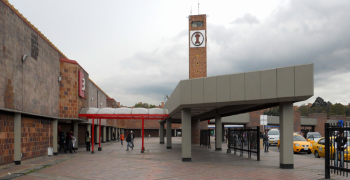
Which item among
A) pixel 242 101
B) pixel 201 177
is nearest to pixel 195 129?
pixel 242 101

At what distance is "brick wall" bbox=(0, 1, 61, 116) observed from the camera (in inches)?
567

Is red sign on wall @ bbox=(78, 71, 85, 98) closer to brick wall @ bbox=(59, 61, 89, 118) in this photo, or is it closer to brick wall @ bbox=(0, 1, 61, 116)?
brick wall @ bbox=(59, 61, 89, 118)

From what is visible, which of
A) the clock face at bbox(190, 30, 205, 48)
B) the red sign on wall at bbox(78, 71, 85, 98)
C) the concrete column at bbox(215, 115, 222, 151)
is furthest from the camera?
the clock face at bbox(190, 30, 205, 48)

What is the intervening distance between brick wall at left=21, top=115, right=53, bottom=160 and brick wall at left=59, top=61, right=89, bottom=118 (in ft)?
6.15

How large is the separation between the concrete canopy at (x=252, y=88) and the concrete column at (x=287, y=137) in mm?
518

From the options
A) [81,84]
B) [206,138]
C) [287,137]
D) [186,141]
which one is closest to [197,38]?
[206,138]

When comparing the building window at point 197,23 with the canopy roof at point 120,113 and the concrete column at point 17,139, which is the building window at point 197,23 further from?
the concrete column at point 17,139

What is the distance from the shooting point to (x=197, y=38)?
45.2 meters

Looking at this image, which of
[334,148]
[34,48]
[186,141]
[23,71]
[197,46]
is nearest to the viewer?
[334,148]

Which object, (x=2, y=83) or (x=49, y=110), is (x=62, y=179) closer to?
(x=2, y=83)

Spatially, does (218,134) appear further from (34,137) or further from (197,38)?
(197,38)

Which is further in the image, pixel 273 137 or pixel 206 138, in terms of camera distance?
pixel 273 137

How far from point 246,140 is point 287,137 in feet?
18.5

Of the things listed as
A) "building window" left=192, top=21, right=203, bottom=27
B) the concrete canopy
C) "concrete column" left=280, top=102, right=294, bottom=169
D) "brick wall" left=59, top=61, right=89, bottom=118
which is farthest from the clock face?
"concrete column" left=280, top=102, right=294, bottom=169
